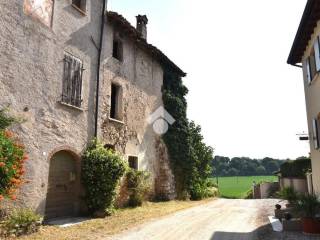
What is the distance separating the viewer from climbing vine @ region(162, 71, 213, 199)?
17.6 meters

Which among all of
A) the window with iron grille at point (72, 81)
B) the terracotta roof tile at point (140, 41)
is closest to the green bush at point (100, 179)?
the window with iron grille at point (72, 81)

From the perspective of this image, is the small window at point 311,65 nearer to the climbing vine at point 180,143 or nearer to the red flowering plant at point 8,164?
the climbing vine at point 180,143

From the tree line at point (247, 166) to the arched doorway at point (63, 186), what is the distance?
79.1m

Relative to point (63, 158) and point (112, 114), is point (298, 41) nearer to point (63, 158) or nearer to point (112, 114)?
point (112, 114)

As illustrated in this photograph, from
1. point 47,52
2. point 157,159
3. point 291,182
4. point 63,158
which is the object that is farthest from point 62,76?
point 291,182

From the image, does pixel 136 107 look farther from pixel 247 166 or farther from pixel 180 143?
pixel 247 166

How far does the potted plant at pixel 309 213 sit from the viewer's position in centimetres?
750

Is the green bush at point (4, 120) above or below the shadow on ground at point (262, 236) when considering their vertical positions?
above

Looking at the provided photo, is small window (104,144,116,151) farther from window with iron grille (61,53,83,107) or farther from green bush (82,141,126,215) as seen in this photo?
window with iron grille (61,53,83,107)

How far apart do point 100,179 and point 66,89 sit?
3367 millimetres

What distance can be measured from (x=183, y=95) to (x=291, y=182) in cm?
984

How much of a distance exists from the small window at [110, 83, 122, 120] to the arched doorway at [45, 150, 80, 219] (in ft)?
11.4

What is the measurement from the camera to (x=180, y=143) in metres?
17.8

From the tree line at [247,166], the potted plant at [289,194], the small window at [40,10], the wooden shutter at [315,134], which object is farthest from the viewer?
the tree line at [247,166]
